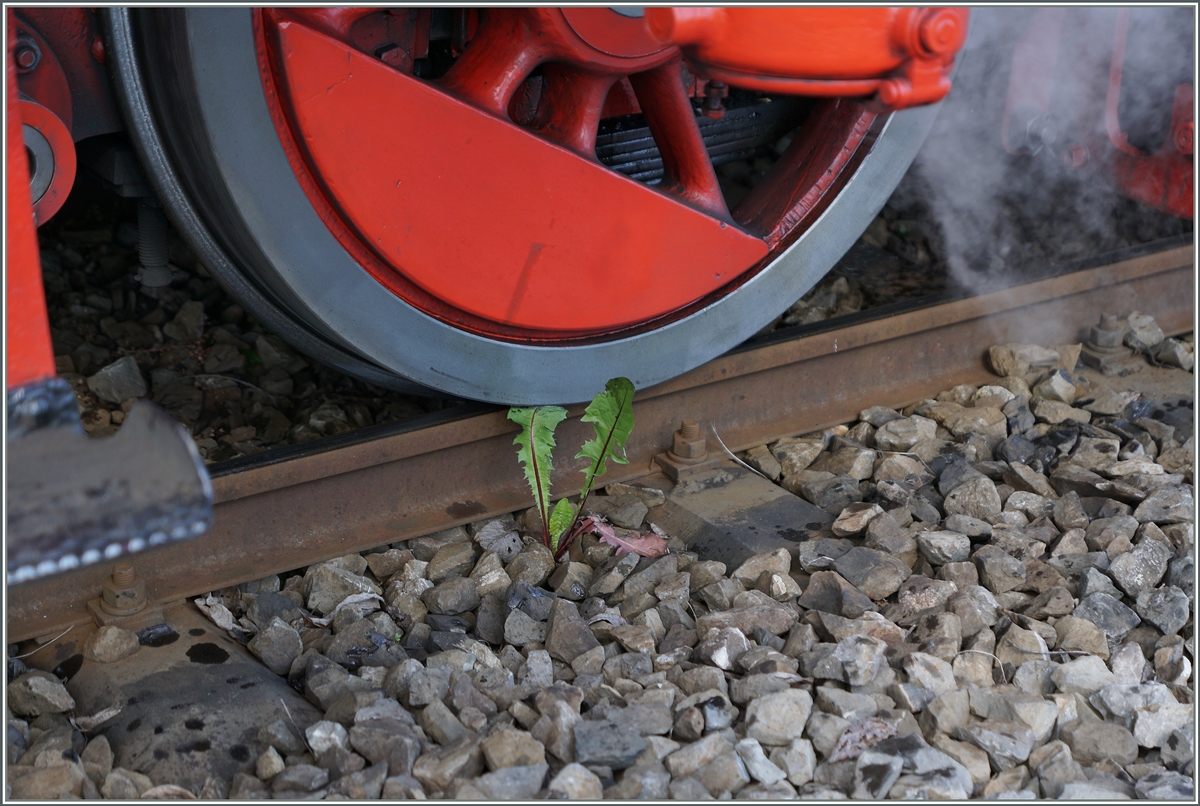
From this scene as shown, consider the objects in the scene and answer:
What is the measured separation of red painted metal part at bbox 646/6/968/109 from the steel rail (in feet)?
4.29

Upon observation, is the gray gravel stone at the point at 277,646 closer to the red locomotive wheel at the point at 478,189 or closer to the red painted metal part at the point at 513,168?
→ the red locomotive wheel at the point at 478,189

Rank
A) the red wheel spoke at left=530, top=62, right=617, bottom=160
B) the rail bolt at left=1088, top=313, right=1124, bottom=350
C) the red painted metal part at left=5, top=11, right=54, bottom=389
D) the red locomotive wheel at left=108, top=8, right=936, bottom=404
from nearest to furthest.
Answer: the red painted metal part at left=5, top=11, right=54, bottom=389
the red locomotive wheel at left=108, top=8, right=936, bottom=404
the red wheel spoke at left=530, top=62, right=617, bottom=160
the rail bolt at left=1088, top=313, right=1124, bottom=350

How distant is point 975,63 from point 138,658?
9.57ft

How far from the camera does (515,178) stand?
8.25 feet

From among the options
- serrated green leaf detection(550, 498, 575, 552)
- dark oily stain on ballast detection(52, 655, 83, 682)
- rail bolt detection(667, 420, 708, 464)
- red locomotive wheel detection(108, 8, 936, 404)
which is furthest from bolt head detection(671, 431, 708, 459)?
dark oily stain on ballast detection(52, 655, 83, 682)

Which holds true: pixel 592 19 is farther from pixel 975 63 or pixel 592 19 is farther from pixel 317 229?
pixel 975 63

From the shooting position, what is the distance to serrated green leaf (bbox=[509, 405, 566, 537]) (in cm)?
270

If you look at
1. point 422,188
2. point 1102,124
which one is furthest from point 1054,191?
point 422,188

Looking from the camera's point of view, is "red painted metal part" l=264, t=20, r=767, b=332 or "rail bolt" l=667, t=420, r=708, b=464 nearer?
"red painted metal part" l=264, t=20, r=767, b=332

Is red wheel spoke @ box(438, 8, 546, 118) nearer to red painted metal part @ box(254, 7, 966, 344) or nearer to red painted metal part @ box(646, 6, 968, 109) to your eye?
red painted metal part @ box(254, 7, 966, 344)

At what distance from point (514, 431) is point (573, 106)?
0.76 m

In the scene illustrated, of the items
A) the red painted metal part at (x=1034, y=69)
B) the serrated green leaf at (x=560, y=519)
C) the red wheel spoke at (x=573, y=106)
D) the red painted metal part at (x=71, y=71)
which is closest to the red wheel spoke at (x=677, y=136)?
the red wheel spoke at (x=573, y=106)

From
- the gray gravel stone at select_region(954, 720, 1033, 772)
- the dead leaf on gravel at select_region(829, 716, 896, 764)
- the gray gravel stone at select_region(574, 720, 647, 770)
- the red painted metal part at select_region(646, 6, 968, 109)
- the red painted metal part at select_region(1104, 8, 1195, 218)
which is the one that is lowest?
the gray gravel stone at select_region(954, 720, 1033, 772)

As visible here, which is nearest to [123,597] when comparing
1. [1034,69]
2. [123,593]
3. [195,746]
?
[123,593]
